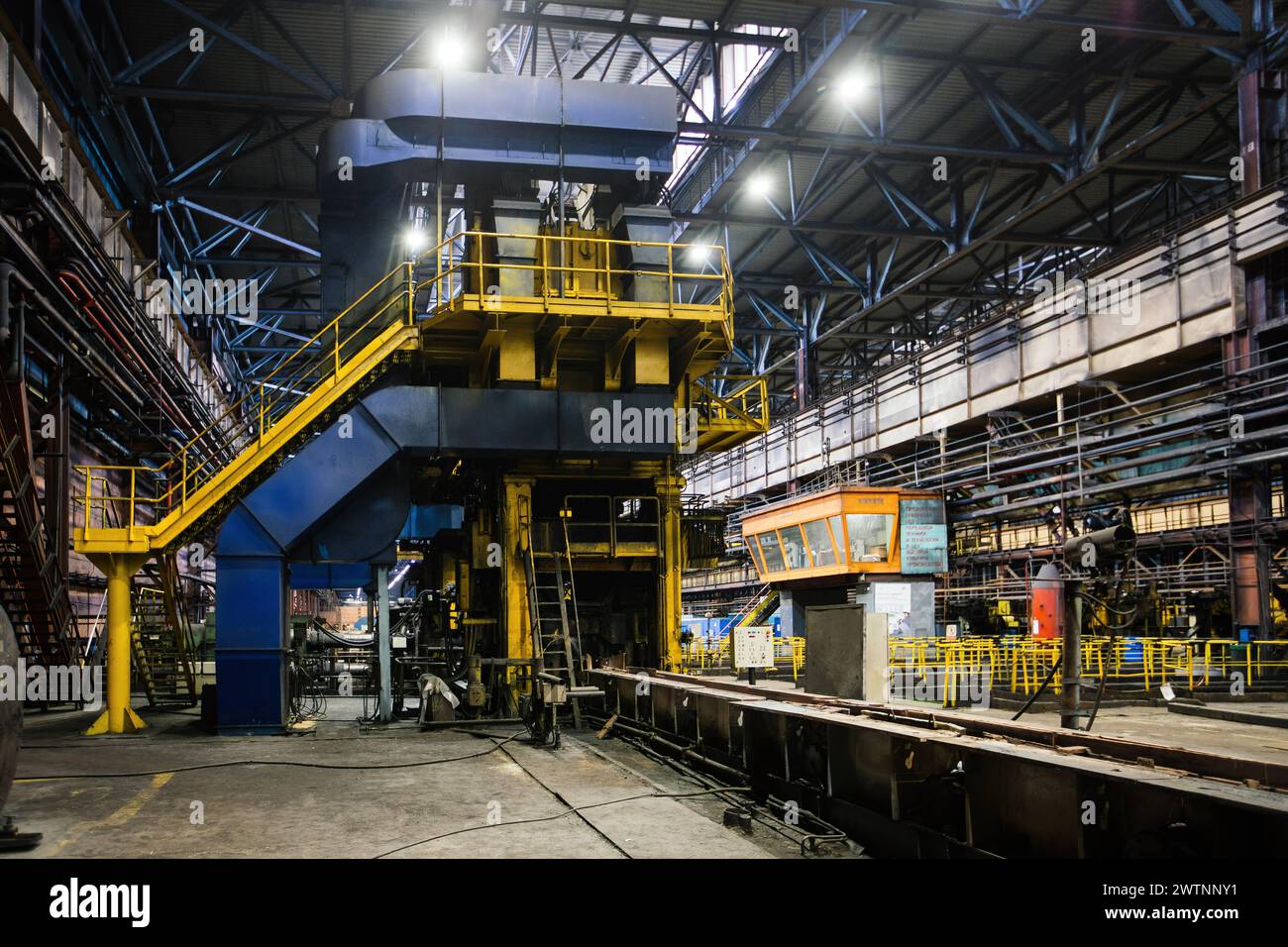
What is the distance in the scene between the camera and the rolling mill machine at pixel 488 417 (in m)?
13.2

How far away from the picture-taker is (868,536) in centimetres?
2433

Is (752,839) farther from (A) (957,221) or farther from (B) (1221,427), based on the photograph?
(A) (957,221)

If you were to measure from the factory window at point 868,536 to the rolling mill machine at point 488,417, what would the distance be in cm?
847

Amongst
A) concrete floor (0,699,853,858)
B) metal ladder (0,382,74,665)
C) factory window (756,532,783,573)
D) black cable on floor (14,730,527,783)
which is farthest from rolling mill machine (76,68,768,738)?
factory window (756,532,783,573)

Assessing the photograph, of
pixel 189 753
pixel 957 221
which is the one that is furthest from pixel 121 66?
pixel 957 221

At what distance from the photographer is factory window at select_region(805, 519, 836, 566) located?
82.0 feet

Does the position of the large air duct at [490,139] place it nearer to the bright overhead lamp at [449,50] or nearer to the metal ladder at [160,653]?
the bright overhead lamp at [449,50]

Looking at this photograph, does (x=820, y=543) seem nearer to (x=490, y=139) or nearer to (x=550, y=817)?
(x=490, y=139)

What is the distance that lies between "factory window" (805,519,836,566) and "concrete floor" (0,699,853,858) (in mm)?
13916

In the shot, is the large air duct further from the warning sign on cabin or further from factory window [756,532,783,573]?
factory window [756,532,783,573]

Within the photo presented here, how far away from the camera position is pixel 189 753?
36.3 feet
